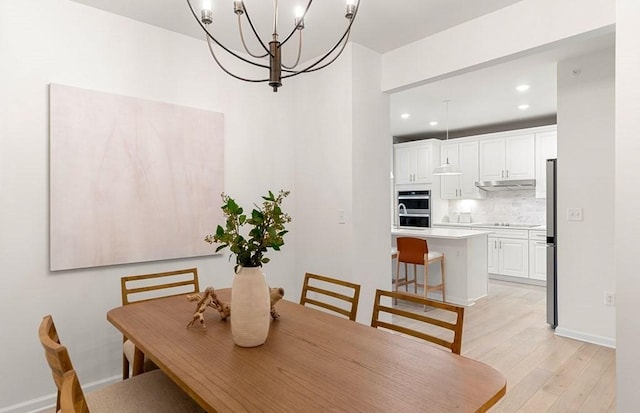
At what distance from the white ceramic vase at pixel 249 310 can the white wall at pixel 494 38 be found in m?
2.32

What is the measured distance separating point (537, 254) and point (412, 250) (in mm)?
2514

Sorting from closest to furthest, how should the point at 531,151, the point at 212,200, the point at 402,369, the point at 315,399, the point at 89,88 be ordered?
the point at 315,399, the point at 402,369, the point at 89,88, the point at 212,200, the point at 531,151

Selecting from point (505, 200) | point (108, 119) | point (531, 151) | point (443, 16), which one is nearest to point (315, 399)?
point (108, 119)

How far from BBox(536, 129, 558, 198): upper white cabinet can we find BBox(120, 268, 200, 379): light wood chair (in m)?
5.35

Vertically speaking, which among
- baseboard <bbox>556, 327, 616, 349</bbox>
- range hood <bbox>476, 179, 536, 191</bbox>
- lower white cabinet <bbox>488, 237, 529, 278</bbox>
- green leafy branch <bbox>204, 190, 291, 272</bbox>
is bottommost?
baseboard <bbox>556, 327, 616, 349</bbox>

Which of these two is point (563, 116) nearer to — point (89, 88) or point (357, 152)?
point (357, 152)

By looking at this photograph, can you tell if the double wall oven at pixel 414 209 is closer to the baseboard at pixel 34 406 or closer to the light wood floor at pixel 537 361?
the light wood floor at pixel 537 361

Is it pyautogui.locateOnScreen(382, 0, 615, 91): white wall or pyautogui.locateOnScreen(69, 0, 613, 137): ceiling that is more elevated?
pyautogui.locateOnScreen(69, 0, 613, 137): ceiling

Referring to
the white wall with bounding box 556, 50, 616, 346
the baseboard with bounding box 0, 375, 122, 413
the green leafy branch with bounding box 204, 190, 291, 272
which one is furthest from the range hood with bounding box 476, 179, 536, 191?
the baseboard with bounding box 0, 375, 122, 413

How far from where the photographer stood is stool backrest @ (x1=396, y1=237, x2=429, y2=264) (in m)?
4.21

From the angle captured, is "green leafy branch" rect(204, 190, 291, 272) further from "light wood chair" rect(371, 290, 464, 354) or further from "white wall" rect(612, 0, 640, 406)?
"white wall" rect(612, 0, 640, 406)

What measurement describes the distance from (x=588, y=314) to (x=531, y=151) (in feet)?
10.3

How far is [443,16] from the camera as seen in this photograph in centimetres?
264

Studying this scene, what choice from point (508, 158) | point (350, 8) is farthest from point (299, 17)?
point (508, 158)
